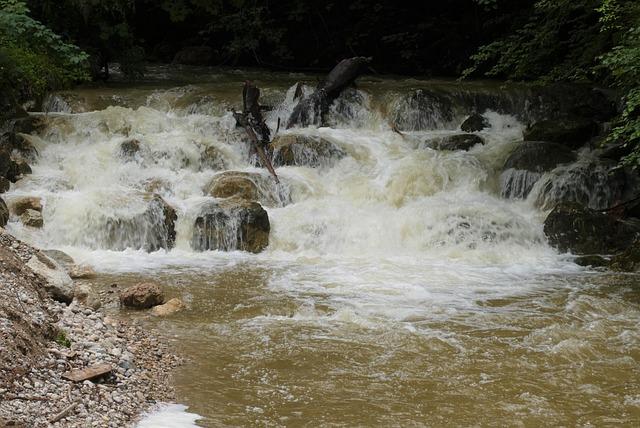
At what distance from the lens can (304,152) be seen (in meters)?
13.4

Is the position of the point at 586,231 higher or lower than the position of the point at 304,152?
lower

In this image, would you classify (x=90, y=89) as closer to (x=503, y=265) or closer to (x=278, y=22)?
(x=278, y=22)

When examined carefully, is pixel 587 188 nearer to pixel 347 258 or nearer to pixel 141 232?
pixel 347 258

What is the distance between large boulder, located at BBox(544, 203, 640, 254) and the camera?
10750 mm

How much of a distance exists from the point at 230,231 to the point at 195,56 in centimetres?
1310

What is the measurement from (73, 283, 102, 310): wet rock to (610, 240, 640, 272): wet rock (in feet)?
22.0

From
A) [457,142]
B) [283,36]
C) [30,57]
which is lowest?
[457,142]

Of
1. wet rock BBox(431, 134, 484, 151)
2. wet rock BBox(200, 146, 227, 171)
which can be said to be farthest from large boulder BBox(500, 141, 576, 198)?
wet rock BBox(200, 146, 227, 171)

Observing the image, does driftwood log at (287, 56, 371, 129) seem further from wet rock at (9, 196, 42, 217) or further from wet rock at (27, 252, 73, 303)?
wet rock at (27, 252, 73, 303)

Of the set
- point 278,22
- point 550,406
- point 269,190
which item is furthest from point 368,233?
point 278,22

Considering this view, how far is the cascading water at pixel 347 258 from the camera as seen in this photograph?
18.8ft

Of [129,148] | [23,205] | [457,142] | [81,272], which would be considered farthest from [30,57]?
[457,142]

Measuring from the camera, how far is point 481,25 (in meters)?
20.7

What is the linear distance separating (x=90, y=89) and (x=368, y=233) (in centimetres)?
841
